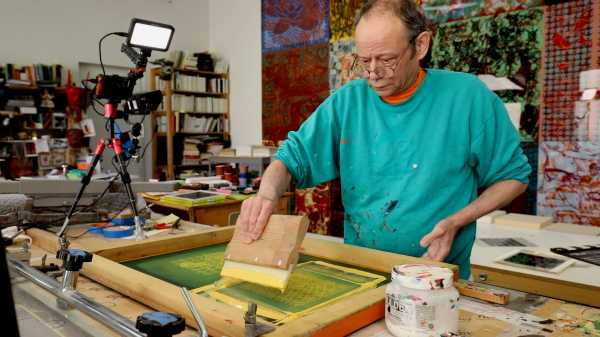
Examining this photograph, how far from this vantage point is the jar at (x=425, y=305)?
0.71 meters

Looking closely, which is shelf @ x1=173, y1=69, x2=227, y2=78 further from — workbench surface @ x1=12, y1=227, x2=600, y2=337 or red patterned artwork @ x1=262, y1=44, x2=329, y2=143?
workbench surface @ x1=12, y1=227, x2=600, y2=337

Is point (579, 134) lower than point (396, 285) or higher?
higher

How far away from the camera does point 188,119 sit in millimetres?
6789

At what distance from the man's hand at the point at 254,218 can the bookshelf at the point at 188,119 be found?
566 cm

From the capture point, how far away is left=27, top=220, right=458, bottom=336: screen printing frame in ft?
2.33

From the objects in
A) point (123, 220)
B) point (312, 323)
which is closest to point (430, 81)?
point (312, 323)

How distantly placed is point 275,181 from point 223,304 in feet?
1.62

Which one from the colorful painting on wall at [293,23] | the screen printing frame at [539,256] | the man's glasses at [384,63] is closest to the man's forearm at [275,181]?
the man's glasses at [384,63]

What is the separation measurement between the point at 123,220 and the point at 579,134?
3.36m

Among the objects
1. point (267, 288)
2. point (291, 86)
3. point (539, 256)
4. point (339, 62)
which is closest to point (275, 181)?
point (267, 288)

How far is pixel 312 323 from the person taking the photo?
71 cm

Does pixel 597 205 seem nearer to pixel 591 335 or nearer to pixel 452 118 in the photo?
pixel 452 118

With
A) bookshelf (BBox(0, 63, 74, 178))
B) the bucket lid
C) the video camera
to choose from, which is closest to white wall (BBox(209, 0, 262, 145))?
bookshelf (BBox(0, 63, 74, 178))

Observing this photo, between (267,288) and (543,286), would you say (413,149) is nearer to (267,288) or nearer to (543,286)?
(267,288)
